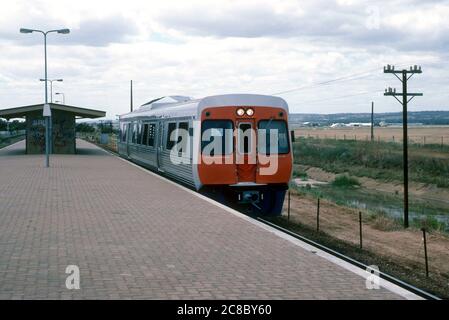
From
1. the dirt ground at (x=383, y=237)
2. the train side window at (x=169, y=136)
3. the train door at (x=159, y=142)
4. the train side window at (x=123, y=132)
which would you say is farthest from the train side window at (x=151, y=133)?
the train side window at (x=123, y=132)

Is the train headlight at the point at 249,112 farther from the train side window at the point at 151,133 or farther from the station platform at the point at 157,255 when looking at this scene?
the train side window at the point at 151,133

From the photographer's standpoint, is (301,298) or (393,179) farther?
(393,179)

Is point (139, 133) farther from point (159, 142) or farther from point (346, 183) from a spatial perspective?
point (346, 183)

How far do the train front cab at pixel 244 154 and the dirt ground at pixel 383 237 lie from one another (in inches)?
84.2

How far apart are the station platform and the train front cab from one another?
886 mm

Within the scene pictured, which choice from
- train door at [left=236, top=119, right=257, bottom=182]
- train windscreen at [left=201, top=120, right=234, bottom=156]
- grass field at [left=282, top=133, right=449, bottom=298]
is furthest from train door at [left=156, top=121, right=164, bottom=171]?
train door at [left=236, top=119, right=257, bottom=182]

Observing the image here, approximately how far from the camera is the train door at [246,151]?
1500 centimetres

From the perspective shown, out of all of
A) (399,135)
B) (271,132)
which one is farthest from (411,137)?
(271,132)

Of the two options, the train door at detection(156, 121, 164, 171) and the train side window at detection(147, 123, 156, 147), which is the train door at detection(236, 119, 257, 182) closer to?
the train door at detection(156, 121, 164, 171)

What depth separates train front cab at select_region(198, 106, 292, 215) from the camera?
48.9ft

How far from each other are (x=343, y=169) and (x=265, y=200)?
34259 millimetres

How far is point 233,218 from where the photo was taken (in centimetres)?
1181

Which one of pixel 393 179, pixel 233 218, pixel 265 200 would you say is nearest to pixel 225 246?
pixel 233 218

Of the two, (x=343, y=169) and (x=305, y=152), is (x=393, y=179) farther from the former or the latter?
(x=305, y=152)
